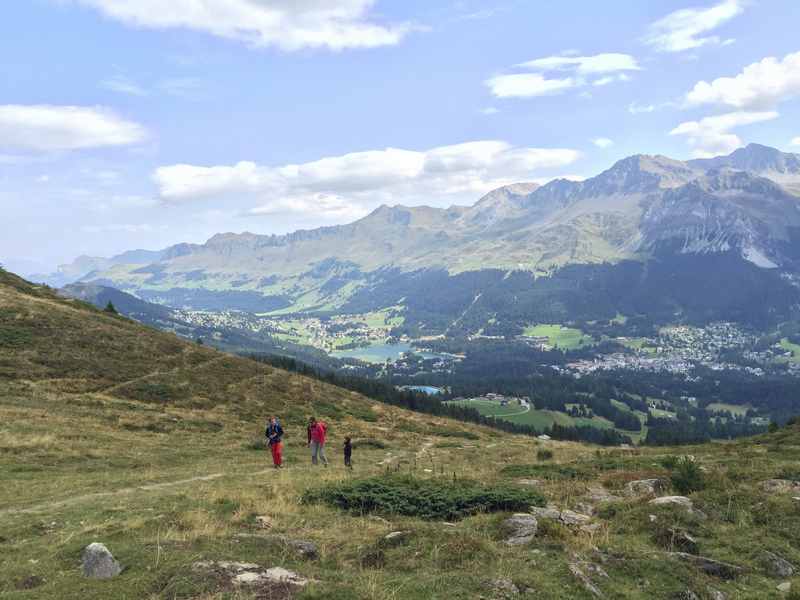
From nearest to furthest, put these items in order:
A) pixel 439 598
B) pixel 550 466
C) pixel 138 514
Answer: pixel 439 598 < pixel 138 514 < pixel 550 466

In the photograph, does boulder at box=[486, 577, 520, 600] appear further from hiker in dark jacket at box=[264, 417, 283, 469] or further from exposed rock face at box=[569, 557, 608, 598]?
hiker in dark jacket at box=[264, 417, 283, 469]

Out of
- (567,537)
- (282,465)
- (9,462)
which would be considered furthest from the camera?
(282,465)

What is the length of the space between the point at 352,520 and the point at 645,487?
13.0 m

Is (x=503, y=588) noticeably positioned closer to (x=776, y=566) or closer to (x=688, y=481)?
(x=776, y=566)

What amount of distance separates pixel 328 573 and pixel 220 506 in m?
8.18

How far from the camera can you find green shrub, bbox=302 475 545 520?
1739cm

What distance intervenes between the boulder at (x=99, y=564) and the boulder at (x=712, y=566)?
509 inches

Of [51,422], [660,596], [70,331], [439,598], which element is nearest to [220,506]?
[439,598]

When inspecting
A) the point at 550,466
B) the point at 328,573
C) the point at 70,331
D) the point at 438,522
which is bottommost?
the point at 550,466

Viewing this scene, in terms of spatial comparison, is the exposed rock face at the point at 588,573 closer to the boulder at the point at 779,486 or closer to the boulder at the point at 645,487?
the boulder at the point at 645,487

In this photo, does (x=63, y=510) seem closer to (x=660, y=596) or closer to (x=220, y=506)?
(x=220, y=506)

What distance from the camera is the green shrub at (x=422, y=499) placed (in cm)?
1739

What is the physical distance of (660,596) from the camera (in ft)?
34.9

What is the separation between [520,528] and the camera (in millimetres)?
14570
